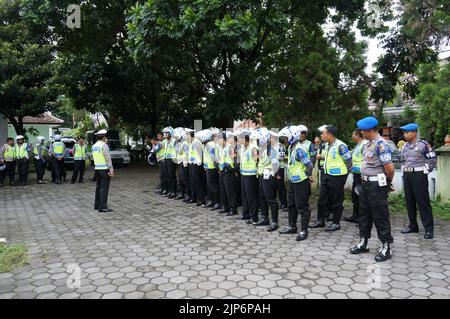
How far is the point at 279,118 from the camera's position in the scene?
36.3 ft

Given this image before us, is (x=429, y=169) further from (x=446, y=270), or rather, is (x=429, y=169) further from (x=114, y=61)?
(x=114, y=61)

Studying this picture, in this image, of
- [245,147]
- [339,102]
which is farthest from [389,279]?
[339,102]

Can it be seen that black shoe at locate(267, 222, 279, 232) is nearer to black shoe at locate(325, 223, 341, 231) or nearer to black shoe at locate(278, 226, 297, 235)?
black shoe at locate(278, 226, 297, 235)

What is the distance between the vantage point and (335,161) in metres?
6.65

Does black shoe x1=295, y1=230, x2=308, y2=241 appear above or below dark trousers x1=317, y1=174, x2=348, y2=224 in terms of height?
below

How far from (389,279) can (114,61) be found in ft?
52.6

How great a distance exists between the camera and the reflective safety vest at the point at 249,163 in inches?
285

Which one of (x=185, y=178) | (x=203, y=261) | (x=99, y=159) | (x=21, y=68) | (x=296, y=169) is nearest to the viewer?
(x=203, y=261)

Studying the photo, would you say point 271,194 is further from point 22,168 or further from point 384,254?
point 22,168

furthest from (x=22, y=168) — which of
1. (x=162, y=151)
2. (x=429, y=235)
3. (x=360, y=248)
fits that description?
(x=429, y=235)

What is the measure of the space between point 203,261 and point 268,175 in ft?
7.27

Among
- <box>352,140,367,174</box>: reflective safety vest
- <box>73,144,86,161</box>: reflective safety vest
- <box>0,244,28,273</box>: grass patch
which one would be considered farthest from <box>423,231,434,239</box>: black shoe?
<box>73,144,86,161</box>: reflective safety vest

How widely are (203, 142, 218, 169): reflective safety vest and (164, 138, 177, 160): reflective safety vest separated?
1599 millimetres

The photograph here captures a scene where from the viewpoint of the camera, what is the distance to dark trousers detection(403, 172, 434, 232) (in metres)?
6.20
